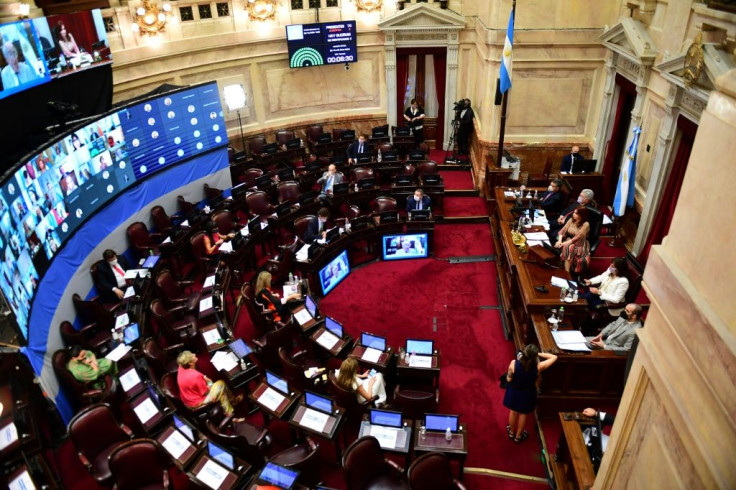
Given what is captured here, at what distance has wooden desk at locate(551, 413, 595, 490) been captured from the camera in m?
4.90

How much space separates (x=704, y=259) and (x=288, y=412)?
5.03 metres

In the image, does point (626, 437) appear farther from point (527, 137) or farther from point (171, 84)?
point (171, 84)

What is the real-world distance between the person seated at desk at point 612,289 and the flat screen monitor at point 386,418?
339 centimetres

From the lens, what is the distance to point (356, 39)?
14.1m

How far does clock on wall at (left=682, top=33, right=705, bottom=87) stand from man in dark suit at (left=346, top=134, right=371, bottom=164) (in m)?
7.36

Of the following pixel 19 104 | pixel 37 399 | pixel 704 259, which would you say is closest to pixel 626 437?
pixel 704 259

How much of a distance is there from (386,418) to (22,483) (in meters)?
3.78

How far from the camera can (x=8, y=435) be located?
5688 mm

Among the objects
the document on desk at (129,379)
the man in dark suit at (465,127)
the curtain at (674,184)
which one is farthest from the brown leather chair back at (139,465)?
the man in dark suit at (465,127)

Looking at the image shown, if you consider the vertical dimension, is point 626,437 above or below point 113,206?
above

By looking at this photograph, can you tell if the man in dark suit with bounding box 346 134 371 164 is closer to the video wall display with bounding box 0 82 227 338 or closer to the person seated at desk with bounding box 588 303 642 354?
the video wall display with bounding box 0 82 227 338

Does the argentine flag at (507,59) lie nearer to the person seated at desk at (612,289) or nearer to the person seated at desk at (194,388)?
the person seated at desk at (612,289)

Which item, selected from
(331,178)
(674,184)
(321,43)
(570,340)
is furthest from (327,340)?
(321,43)

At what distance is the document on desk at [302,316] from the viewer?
7582mm
